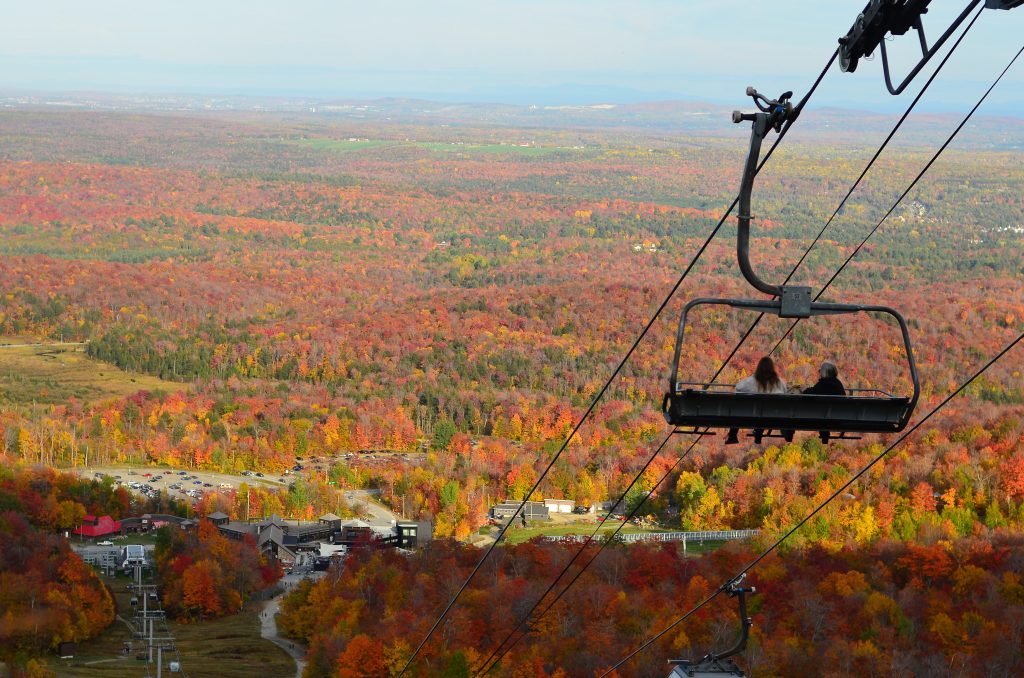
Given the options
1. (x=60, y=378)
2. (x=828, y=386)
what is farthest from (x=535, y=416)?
(x=828, y=386)

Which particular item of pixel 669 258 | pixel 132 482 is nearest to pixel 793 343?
pixel 132 482

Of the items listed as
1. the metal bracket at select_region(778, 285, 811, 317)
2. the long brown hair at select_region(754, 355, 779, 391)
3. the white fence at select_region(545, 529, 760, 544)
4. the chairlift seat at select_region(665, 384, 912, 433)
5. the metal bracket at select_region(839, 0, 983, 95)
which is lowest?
the white fence at select_region(545, 529, 760, 544)

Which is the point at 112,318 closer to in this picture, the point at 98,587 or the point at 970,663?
the point at 98,587

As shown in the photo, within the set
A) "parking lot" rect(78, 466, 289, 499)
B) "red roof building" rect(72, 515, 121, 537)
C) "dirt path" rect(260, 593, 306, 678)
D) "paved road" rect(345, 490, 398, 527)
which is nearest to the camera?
"dirt path" rect(260, 593, 306, 678)

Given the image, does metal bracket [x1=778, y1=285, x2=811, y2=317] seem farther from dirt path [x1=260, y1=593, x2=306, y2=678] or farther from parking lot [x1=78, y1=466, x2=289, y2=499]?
parking lot [x1=78, y1=466, x2=289, y2=499]

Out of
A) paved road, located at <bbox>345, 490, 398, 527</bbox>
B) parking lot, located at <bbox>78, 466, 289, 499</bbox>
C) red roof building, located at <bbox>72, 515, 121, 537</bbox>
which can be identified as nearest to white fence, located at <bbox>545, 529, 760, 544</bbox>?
paved road, located at <bbox>345, 490, 398, 527</bbox>

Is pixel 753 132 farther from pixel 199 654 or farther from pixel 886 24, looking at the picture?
pixel 199 654
